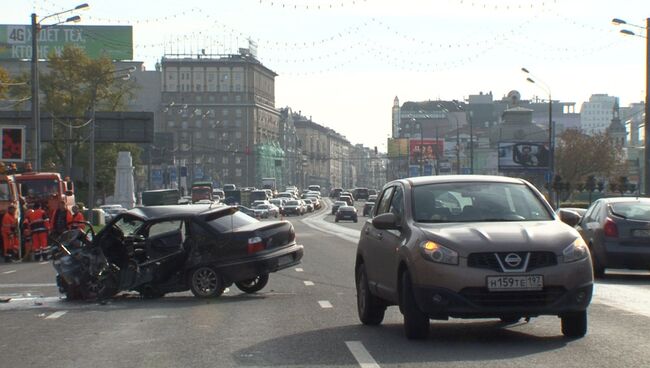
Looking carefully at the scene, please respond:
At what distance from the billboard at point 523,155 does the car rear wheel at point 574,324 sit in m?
81.7

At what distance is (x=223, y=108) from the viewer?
599 feet

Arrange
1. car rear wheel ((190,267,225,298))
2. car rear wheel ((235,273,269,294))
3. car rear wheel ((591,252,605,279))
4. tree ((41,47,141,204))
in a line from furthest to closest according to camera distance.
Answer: tree ((41,47,141,204)) < car rear wheel ((591,252,605,279)) < car rear wheel ((235,273,269,294)) < car rear wheel ((190,267,225,298))

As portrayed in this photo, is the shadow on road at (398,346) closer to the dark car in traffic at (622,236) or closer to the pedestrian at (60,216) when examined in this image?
the dark car in traffic at (622,236)

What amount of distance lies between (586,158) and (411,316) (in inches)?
3581

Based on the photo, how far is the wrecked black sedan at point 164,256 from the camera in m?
17.3

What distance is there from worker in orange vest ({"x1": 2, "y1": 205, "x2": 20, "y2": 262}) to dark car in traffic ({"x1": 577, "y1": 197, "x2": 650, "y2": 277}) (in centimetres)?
1871

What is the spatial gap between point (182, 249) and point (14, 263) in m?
16.9

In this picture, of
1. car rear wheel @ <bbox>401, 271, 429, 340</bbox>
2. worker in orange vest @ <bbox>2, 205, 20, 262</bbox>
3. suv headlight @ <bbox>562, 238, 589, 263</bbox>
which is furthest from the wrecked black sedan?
worker in orange vest @ <bbox>2, 205, 20, 262</bbox>

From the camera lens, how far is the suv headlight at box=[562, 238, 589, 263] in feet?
35.3

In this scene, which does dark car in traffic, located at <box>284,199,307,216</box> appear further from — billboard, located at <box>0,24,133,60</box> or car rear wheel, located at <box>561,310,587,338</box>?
car rear wheel, located at <box>561,310,587,338</box>

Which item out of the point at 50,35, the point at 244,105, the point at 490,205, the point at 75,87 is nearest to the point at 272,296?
the point at 490,205

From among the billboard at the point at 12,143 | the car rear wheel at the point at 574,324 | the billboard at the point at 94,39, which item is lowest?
the car rear wheel at the point at 574,324

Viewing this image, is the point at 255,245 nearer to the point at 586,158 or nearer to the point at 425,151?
the point at 586,158

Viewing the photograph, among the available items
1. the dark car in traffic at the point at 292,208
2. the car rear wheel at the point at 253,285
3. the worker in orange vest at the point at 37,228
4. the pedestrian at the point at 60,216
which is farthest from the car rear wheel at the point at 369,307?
the dark car in traffic at the point at 292,208
